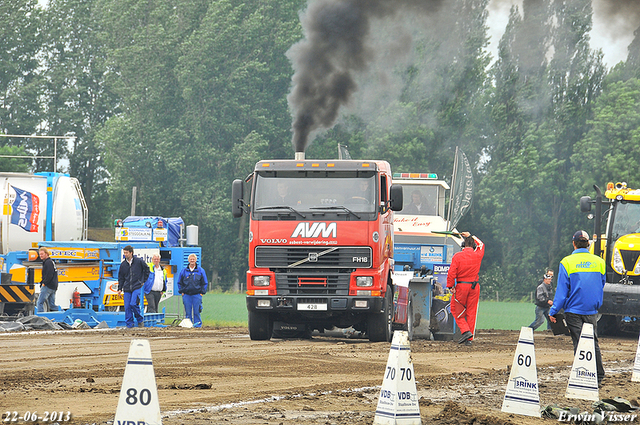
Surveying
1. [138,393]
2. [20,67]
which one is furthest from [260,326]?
[20,67]

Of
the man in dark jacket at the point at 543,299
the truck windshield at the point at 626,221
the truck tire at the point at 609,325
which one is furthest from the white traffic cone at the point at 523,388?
the truck tire at the point at 609,325

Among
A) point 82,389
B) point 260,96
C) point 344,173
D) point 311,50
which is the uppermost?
point 260,96

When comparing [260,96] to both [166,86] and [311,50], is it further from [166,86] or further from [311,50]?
[311,50]

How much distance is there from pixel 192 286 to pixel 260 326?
5620mm

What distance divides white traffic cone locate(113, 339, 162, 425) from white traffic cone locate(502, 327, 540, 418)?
404 cm

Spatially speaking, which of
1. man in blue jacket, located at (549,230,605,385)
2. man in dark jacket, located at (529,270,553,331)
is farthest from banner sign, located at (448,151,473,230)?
man in blue jacket, located at (549,230,605,385)

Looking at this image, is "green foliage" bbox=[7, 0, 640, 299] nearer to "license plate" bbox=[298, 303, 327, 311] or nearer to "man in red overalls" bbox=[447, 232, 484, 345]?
"man in red overalls" bbox=[447, 232, 484, 345]

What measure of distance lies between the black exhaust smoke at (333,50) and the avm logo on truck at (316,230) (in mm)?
9967

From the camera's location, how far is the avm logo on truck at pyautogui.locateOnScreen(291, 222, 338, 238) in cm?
1579

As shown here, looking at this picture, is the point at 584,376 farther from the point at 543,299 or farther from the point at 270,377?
the point at 543,299

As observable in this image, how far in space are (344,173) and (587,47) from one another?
133ft

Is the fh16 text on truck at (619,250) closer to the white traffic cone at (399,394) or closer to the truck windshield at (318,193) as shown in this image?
the truck windshield at (318,193)

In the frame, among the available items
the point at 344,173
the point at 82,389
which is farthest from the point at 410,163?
the point at 82,389

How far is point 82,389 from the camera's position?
9852 millimetres
